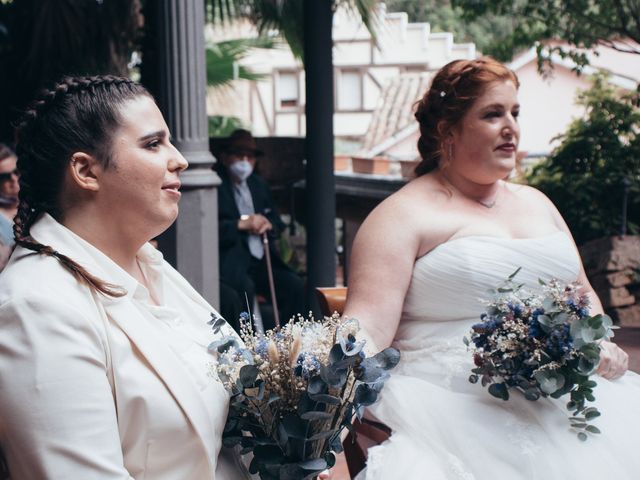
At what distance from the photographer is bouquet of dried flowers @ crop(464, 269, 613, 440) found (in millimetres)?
2562

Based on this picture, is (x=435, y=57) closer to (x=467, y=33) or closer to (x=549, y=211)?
(x=467, y=33)

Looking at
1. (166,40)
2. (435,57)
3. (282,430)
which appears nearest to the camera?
(282,430)

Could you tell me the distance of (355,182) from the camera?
9.39 metres

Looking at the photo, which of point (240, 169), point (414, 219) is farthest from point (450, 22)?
point (414, 219)

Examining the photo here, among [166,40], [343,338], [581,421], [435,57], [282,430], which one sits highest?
[166,40]

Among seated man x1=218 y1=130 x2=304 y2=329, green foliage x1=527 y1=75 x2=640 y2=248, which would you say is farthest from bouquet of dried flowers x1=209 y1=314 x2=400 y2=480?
Answer: green foliage x1=527 y1=75 x2=640 y2=248

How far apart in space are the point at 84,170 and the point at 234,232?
4721 mm

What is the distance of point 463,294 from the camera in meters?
3.07

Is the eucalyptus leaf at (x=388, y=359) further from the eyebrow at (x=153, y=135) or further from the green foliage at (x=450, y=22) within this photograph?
the green foliage at (x=450, y=22)

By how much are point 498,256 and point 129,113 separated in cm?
143

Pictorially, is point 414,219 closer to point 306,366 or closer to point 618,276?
point 306,366

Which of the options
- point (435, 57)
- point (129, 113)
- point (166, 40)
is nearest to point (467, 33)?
point (435, 57)

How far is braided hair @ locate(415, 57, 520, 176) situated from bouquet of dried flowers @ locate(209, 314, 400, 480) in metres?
1.36

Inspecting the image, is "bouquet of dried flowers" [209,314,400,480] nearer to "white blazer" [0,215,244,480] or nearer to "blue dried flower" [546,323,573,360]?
"white blazer" [0,215,244,480]
